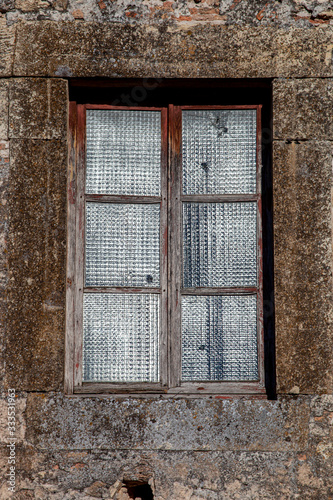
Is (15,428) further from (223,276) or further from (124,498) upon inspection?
(223,276)

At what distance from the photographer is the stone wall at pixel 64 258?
253 centimetres

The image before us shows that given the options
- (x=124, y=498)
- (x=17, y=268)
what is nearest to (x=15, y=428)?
(x=124, y=498)

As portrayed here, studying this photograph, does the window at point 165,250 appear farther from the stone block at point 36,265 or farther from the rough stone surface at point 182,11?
the rough stone surface at point 182,11

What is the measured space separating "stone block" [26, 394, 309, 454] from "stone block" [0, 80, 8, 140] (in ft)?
5.04

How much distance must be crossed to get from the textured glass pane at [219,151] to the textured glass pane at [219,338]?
2.25 feet

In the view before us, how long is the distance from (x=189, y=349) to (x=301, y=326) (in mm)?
665

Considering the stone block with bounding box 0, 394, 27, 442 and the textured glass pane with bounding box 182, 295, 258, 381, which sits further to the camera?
the textured glass pane with bounding box 182, 295, 258, 381

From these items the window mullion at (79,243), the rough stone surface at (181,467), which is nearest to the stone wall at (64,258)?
the rough stone surface at (181,467)

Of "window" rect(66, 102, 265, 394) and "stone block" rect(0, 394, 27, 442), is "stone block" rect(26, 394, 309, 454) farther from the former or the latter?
"window" rect(66, 102, 265, 394)

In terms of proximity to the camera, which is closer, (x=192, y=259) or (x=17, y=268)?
(x=17, y=268)

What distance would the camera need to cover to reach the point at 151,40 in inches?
106

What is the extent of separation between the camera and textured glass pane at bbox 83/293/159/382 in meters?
2.73

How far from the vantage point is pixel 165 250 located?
9.20ft

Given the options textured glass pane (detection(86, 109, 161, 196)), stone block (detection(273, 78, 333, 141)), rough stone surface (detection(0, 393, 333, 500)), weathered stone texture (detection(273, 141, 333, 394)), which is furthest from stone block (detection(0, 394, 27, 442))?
stone block (detection(273, 78, 333, 141))
